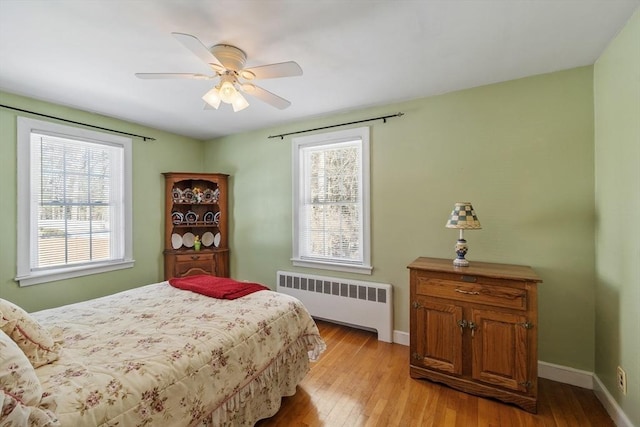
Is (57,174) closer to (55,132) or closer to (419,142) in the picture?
(55,132)

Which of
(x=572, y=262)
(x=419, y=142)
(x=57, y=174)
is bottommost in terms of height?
(x=572, y=262)

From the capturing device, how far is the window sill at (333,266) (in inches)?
117

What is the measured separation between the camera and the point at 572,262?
2125 millimetres

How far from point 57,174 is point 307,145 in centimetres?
268

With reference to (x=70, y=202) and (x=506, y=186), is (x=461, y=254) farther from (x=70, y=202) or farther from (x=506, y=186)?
(x=70, y=202)

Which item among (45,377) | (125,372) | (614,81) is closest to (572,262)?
(614,81)

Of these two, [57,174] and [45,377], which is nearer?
[45,377]

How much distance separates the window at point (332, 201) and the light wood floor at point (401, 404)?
1068mm


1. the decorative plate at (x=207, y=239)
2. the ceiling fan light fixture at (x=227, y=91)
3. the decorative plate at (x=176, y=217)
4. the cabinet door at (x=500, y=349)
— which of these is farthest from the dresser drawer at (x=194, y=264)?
the cabinet door at (x=500, y=349)

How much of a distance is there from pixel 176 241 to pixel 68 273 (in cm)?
117

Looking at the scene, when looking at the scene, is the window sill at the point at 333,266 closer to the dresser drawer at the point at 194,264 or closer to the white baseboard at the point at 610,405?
the dresser drawer at the point at 194,264

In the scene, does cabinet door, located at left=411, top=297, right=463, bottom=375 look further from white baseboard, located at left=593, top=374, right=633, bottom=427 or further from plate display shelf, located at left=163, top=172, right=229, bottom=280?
plate display shelf, located at left=163, top=172, right=229, bottom=280

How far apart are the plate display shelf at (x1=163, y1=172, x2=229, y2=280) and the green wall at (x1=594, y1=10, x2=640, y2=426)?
387cm

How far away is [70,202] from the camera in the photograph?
2.96 meters
